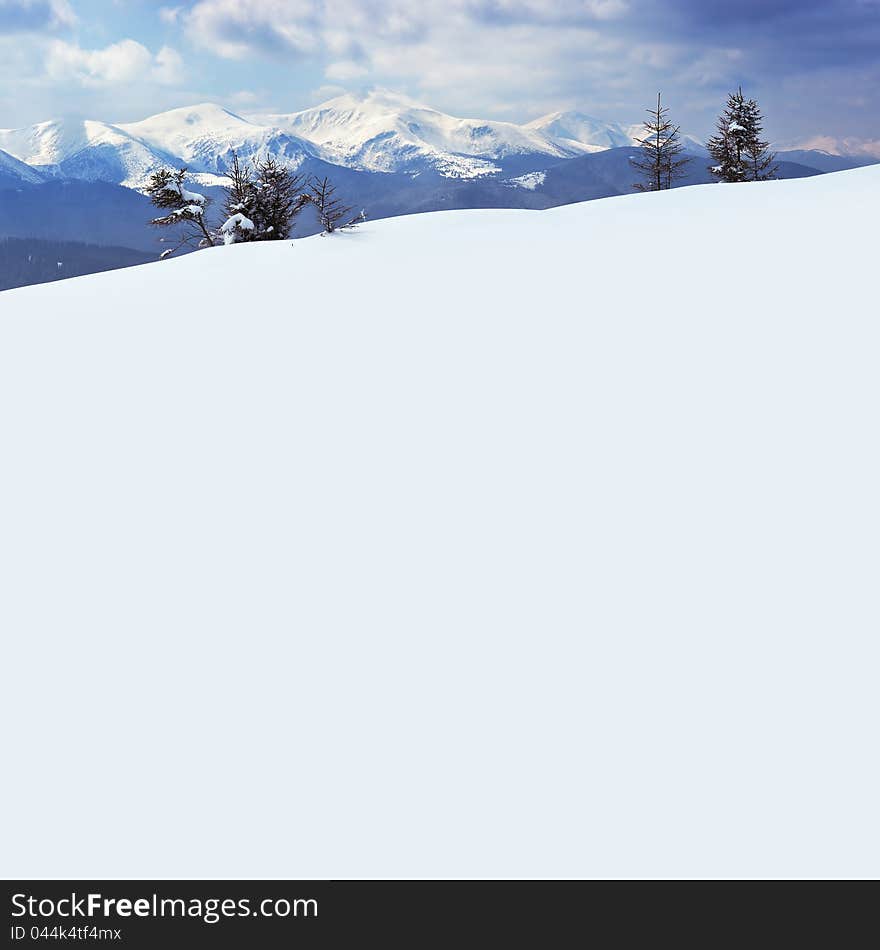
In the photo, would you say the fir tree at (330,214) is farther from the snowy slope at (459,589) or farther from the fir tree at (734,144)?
the fir tree at (734,144)

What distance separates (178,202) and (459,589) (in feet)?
92.4

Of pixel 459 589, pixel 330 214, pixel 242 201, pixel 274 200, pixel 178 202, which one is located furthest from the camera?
pixel 178 202

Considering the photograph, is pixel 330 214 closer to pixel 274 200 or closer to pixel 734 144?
pixel 274 200

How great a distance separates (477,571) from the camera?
5.12 meters

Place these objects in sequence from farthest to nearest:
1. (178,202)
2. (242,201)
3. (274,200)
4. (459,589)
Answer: (178,202) < (274,200) < (242,201) < (459,589)

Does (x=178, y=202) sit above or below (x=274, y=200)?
above

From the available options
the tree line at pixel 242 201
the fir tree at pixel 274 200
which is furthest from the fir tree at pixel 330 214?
the fir tree at pixel 274 200

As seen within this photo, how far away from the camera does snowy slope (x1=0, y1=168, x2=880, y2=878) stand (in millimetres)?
3523

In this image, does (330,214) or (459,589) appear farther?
(330,214)

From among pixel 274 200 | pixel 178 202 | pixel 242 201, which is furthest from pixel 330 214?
pixel 178 202

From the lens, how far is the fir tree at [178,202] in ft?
87.8

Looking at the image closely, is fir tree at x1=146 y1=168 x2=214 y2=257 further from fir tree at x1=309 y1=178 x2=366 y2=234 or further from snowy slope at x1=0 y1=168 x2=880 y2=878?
snowy slope at x1=0 y1=168 x2=880 y2=878

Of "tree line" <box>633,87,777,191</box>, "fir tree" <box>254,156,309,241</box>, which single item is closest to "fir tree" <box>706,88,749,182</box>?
"tree line" <box>633,87,777,191</box>

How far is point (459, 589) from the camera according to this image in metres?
4.95
